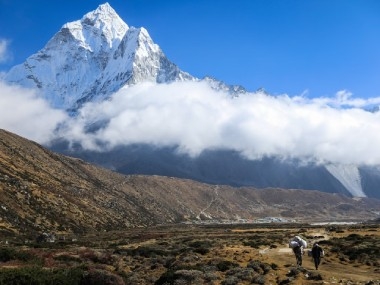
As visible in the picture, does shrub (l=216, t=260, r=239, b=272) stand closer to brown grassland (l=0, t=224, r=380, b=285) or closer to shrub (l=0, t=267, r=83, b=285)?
brown grassland (l=0, t=224, r=380, b=285)

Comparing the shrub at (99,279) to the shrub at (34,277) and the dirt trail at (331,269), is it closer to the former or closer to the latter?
the shrub at (34,277)

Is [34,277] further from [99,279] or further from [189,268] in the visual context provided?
[189,268]

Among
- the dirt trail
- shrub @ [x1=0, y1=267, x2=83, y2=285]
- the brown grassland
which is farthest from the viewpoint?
the dirt trail

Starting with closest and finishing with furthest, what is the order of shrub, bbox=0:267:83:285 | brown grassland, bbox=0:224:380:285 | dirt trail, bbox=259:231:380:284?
shrub, bbox=0:267:83:285 < brown grassland, bbox=0:224:380:285 < dirt trail, bbox=259:231:380:284

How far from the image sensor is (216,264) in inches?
1483

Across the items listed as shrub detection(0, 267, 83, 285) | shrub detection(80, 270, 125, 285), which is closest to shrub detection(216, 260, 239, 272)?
shrub detection(80, 270, 125, 285)

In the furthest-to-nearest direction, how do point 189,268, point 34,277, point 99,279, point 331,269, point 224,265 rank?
point 331,269 → point 224,265 → point 189,268 → point 99,279 → point 34,277

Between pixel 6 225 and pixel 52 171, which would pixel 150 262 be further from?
pixel 52 171

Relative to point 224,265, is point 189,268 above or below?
above

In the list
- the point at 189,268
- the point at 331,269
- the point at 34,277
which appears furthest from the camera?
the point at 331,269

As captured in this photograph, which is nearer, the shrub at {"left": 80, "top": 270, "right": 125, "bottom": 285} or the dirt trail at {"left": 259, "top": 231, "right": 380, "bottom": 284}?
the shrub at {"left": 80, "top": 270, "right": 125, "bottom": 285}

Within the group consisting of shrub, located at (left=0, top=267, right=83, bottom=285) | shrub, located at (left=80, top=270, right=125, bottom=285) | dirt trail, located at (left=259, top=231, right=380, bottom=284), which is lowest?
dirt trail, located at (left=259, top=231, right=380, bottom=284)

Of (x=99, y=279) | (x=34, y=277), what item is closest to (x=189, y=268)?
(x=99, y=279)

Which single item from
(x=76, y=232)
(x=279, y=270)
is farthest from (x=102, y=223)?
(x=279, y=270)
